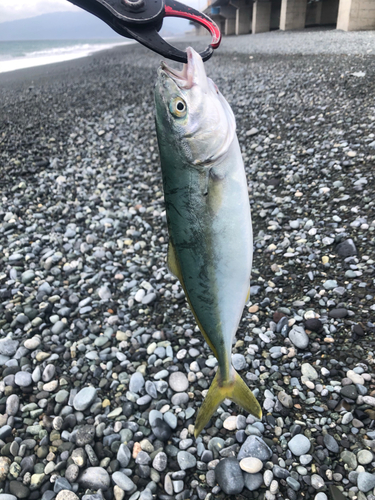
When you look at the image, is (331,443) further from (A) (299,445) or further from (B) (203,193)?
(B) (203,193)

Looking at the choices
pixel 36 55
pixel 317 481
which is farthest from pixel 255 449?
pixel 36 55

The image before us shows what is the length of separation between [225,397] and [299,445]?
91cm

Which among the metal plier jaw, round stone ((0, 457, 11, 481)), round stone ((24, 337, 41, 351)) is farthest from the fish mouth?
round stone ((24, 337, 41, 351))

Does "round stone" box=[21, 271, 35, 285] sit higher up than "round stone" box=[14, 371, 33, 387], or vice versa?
"round stone" box=[14, 371, 33, 387]

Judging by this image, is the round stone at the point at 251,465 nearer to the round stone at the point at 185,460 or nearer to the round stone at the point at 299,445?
the round stone at the point at 299,445

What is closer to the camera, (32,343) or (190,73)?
(190,73)

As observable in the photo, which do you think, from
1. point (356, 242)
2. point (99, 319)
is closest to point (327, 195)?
point (356, 242)

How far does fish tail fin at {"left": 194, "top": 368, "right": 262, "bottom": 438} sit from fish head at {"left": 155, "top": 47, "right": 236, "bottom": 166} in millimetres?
1241

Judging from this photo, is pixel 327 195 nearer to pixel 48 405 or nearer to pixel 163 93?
pixel 163 93

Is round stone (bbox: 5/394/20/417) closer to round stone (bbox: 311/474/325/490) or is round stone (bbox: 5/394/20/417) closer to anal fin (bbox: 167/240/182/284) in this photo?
anal fin (bbox: 167/240/182/284)

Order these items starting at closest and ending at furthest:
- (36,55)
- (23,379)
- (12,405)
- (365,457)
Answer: (365,457) → (12,405) → (23,379) → (36,55)

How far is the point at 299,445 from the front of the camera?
2434 millimetres

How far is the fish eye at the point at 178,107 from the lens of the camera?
1.49 meters

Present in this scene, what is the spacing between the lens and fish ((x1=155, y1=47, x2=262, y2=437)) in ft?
4.91
